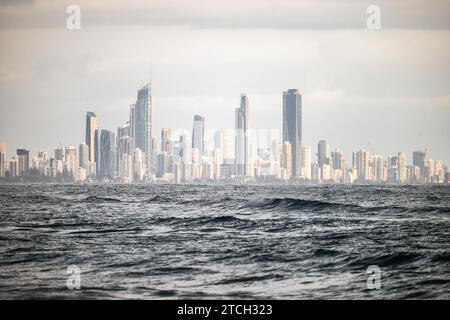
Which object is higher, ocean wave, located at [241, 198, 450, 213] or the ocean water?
the ocean water

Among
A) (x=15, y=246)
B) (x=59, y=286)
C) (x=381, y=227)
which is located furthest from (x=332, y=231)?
(x=59, y=286)

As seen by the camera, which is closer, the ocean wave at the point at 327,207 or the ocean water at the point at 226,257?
the ocean water at the point at 226,257

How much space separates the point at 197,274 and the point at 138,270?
6.65 feet

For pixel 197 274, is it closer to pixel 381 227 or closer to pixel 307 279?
pixel 307 279

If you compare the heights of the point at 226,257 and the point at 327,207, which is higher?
the point at 226,257

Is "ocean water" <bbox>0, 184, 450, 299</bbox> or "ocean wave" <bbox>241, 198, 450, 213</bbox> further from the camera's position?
"ocean wave" <bbox>241, 198, 450, 213</bbox>

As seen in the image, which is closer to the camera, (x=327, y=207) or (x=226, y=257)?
(x=226, y=257)

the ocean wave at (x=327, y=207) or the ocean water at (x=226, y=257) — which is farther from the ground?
the ocean water at (x=226, y=257)

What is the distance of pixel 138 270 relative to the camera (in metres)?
25.0
